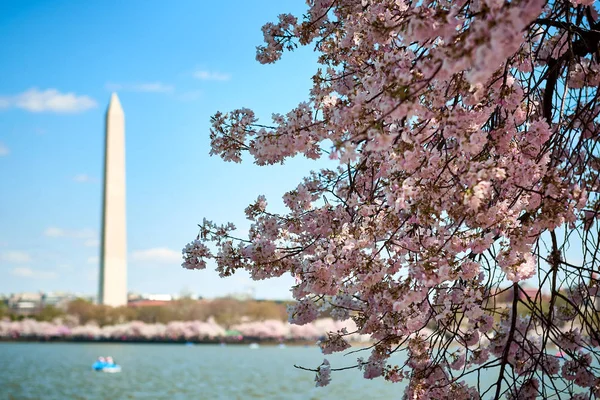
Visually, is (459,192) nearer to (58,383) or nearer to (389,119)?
(389,119)

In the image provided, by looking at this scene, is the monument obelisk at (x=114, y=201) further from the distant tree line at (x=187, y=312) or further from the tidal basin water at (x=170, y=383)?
the distant tree line at (x=187, y=312)

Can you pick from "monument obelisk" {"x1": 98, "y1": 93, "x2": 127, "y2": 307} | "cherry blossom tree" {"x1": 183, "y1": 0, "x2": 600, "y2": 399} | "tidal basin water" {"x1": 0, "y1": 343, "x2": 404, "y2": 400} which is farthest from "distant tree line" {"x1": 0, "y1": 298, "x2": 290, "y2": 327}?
"cherry blossom tree" {"x1": 183, "y1": 0, "x2": 600, "y2": 399}

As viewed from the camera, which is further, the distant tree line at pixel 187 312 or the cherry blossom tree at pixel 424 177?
the distant tree line at pixel 187 312

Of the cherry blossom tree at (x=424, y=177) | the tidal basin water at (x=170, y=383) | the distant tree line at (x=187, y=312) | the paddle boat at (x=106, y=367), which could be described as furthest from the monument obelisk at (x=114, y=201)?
the cherry blossom tree at (x=424, y=177)

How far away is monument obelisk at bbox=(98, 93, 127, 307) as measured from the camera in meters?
38.7

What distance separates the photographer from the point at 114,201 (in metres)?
39.8

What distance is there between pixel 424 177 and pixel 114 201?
3841 cm

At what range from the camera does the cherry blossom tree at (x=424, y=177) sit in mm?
2260

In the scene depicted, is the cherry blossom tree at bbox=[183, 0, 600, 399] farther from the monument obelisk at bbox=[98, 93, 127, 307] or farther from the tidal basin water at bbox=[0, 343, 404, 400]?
the monument obelisk at bbox=[98, 93, 127, 307]

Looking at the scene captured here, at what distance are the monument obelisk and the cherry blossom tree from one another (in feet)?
118

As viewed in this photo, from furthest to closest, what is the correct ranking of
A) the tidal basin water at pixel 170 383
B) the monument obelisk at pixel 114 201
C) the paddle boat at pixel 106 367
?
the monument obelisk at pixel 114 201 → the paddle boat at pixel 106 367 → the tidal basin water at pixel 170 383

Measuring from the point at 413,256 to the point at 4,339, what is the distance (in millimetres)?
70764

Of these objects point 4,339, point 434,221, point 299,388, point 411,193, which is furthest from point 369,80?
→ point 4,339

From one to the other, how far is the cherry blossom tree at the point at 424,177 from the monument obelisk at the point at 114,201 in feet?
118
